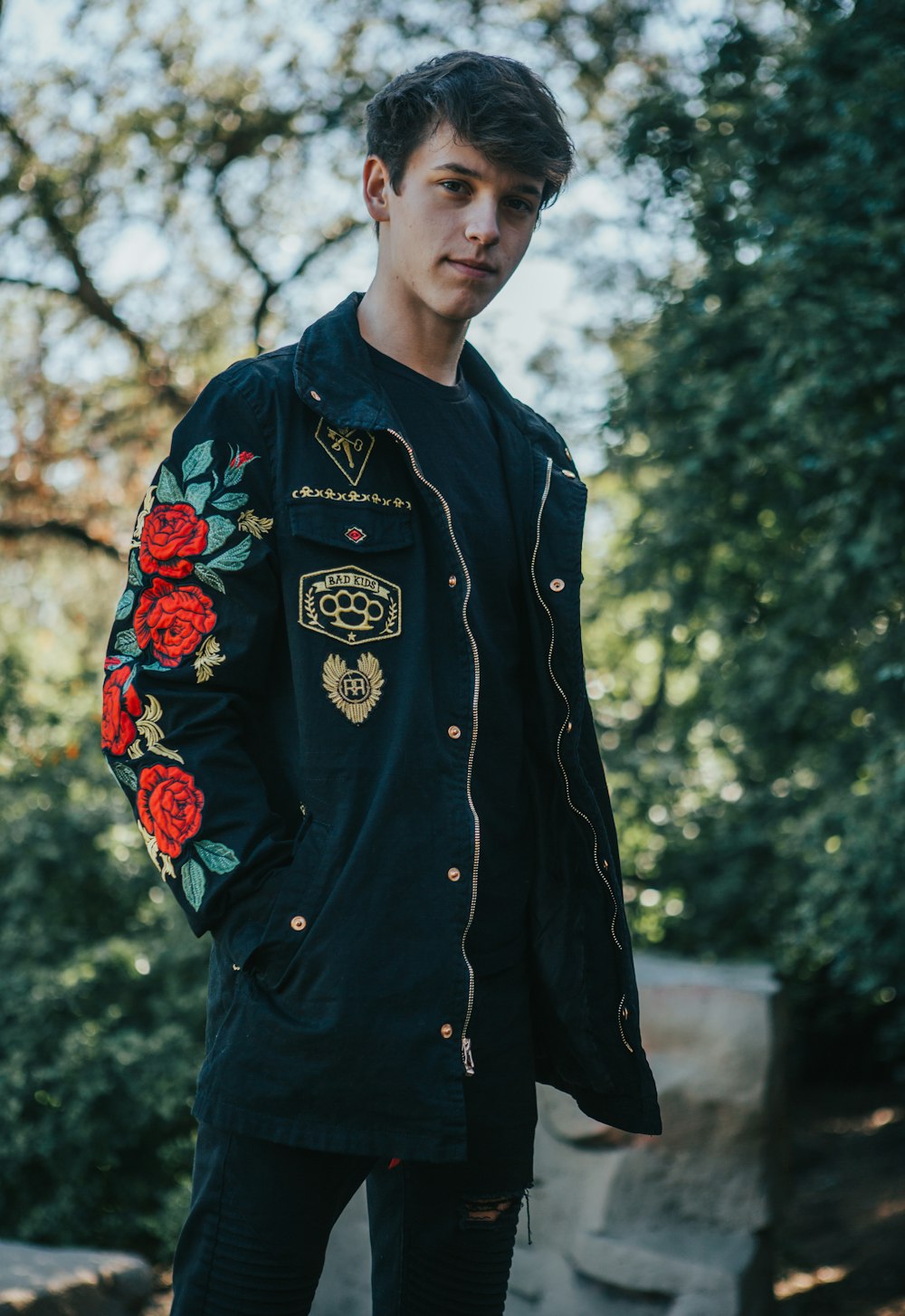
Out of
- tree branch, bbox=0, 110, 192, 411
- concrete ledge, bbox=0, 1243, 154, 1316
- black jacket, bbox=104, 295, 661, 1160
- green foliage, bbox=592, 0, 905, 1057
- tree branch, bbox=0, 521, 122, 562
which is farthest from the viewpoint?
tree branch, bbox=0, 521, 122, 562

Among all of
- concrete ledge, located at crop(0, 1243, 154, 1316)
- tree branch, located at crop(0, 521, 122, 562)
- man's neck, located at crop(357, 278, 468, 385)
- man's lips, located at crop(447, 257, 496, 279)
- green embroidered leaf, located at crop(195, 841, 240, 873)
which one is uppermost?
tree branch, located at crop(0, 521, 122, 562)

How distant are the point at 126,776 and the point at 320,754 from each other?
27 cm

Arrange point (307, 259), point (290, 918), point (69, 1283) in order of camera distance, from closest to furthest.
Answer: point (290, 918), point (69, 1283), point (307, 259)

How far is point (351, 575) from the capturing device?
69.5 inches

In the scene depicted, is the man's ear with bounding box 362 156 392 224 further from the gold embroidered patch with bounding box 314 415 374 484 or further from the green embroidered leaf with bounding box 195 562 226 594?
the green embroidered leaf with bounding box 195 562 226 594

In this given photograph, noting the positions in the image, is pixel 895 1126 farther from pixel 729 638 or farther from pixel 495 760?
pixel 495 760

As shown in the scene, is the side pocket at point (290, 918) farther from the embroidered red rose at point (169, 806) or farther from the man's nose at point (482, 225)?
the man's nose at point (482, 225)

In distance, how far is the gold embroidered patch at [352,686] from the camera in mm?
1717

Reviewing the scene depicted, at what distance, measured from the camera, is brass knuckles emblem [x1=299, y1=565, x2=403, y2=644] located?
1.74 m

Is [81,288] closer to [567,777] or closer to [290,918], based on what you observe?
[567,777]

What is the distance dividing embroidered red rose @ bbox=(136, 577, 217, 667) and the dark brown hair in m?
0.67

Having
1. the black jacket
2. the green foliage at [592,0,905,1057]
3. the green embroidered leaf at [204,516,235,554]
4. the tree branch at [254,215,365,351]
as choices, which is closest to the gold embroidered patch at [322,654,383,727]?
the black jacket

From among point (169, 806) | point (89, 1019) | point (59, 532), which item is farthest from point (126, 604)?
point (59, 532)

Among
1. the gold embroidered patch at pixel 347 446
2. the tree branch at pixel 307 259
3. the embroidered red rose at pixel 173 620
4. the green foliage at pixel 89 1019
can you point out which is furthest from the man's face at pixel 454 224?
the tree branch at pixel 307 259
